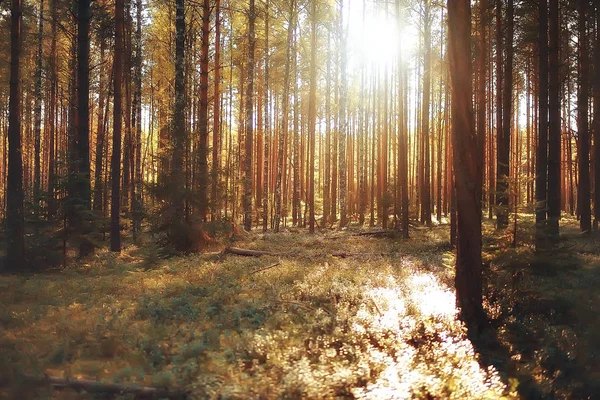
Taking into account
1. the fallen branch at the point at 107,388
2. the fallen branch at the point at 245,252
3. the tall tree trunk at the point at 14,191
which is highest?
the tall tree trunk at the point at 14,191

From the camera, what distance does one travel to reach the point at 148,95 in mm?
31188

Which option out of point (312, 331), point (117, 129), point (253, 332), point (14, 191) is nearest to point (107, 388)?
point (253, 332)

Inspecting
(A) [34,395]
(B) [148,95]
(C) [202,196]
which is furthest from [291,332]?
(B) [148,95]

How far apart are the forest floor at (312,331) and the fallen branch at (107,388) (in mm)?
109

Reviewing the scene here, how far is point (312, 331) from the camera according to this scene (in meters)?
6.29

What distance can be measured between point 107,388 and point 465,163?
5.89 m

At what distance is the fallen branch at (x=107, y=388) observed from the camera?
420 centimetres

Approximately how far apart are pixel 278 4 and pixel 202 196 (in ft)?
51.1

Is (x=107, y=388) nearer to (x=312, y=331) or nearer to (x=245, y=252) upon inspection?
(x=312, y=331)

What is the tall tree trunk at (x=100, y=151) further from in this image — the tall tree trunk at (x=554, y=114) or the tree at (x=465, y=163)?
the tall tree trunk at (x=554, y=114)

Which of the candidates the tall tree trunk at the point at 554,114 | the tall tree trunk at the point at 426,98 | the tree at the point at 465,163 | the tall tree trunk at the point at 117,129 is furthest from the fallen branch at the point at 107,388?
the tall tree trunk at the point at 426,98

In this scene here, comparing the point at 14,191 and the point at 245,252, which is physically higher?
the point at 14,191

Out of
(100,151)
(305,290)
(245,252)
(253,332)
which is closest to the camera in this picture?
(253,332)

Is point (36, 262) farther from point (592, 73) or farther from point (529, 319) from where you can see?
point (592, 73)
